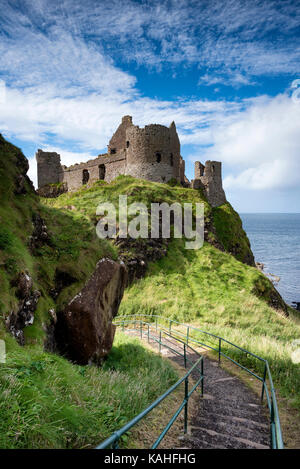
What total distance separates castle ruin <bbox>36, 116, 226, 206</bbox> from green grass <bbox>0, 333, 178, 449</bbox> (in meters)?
29.9

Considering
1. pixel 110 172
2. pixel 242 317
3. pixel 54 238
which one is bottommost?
pixel 242 317

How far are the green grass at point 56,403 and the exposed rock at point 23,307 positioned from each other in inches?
22.4

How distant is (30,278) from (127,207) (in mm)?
18030

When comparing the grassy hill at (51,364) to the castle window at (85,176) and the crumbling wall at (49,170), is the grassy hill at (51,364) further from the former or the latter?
the crumbling wall at (49,170)

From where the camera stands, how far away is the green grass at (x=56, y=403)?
3.33m

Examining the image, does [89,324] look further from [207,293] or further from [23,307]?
[207,293]

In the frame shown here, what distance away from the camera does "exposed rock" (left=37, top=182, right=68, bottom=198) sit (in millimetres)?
41938

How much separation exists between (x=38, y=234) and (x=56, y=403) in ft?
19.3

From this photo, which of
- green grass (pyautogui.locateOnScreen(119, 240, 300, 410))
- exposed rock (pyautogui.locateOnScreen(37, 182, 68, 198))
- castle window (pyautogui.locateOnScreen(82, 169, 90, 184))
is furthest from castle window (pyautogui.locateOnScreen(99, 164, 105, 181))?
green grass (pyautogui.locateOnScreen(119, 240, 300, 410))

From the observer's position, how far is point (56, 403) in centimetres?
398

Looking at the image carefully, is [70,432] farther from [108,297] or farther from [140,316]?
[140,316]

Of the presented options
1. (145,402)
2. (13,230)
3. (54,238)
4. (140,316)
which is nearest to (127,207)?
(140,316)

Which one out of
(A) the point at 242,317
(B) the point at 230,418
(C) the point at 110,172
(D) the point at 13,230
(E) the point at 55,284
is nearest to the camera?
(B) the point at 230,418

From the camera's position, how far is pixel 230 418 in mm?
6238
